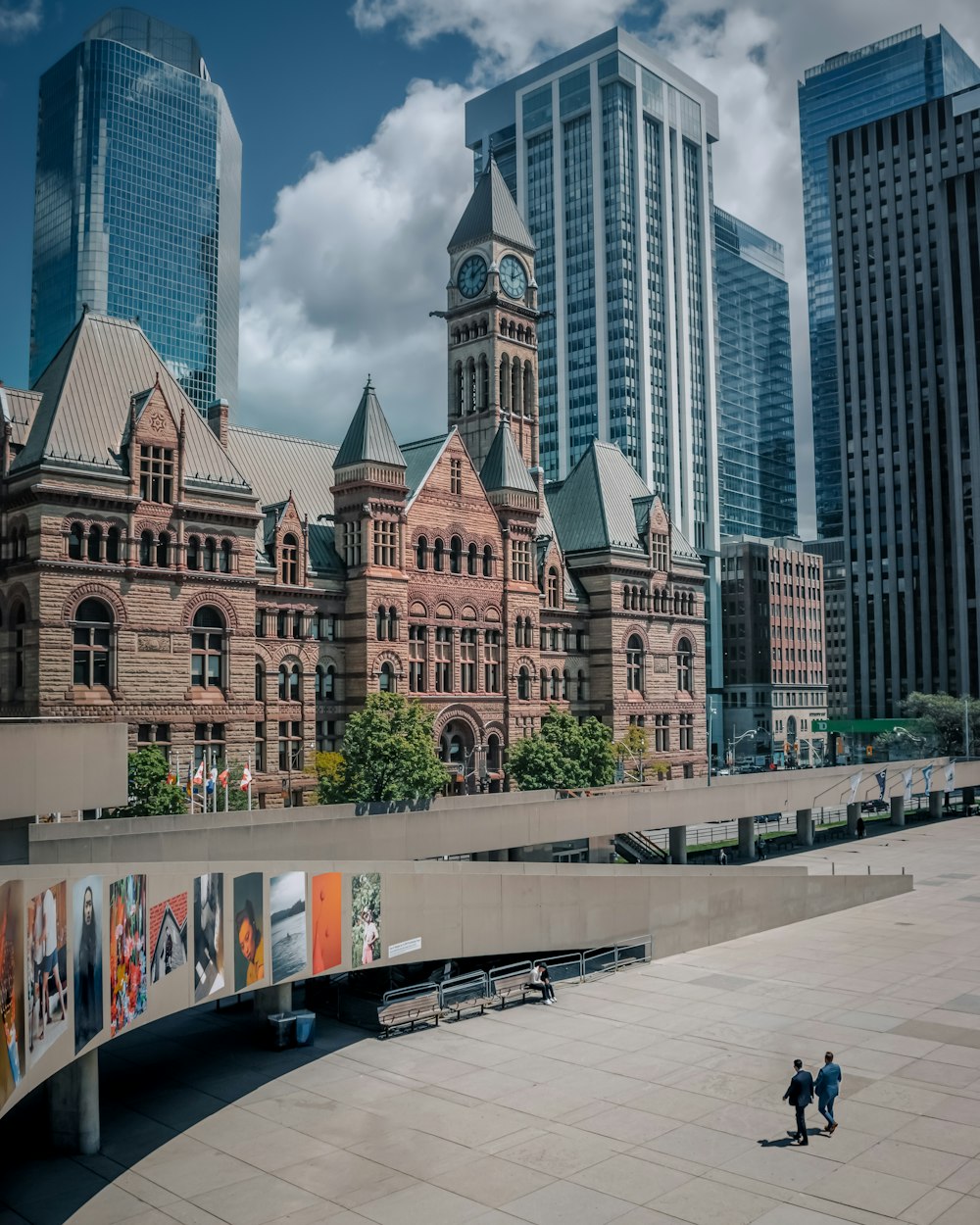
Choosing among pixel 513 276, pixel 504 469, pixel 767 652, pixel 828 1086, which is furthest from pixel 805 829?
pixel 767 652

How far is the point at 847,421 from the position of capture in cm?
17162

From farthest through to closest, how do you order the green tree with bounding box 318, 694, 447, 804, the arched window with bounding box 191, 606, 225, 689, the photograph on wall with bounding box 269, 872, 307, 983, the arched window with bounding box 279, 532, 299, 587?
the arched window with bounding box 279, 532, 299, 587, the arched window with bounding box 191, 606, 225, 689, the green tree with bounding box 318, 694, 447, 804, the photograph on wall with bounding box 269, 872, 307, 983

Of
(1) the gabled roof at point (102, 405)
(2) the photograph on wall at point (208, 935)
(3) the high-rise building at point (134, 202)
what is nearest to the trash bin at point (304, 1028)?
(2) the photograph on wall at point (208, 935)

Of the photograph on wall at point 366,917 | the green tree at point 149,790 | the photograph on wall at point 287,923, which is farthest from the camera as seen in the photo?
the green tree at point 149,790

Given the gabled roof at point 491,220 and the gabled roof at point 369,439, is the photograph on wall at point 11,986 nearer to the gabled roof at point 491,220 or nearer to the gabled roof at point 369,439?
the gabled roof at point 369,439

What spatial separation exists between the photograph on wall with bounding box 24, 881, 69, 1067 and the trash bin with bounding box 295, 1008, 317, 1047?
40.9 feet

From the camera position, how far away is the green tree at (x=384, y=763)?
2512 inches

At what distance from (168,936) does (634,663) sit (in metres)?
79.0

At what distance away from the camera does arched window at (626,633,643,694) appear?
99.4 metres

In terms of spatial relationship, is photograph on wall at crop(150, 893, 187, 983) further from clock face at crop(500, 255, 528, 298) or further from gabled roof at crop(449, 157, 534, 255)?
gabled roof at crop(449, 157, 534, 255)

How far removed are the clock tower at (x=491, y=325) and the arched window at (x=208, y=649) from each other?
45.5 meters

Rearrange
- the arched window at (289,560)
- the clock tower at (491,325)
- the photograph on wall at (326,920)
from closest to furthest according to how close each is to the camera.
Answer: the photograph on wall at (326,920) < the arched window at (289,560) < the clock tower at (491,325)

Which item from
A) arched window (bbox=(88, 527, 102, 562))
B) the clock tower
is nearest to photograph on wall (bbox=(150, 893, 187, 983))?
arched window (bbox=(88, 527, 102, 562))

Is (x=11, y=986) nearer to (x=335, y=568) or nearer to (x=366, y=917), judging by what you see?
(x=366, y=917)
